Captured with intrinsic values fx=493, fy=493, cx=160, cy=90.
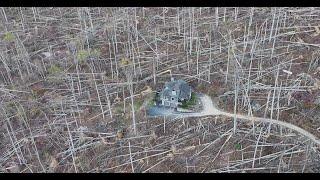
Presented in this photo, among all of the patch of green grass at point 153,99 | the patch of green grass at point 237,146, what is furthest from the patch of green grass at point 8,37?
the patch of green grass at point 237,146

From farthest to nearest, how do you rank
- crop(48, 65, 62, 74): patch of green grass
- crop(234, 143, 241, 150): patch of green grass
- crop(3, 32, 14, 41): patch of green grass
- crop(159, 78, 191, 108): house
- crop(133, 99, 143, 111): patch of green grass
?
A: 1. crop(3, 32, 14, 41): patch of green grass
2. crop(48, 65, 62, 74): patch of green grass
3. crop(133, 99, 143, 111): patch of green grass
4. crop(159, 78, 191, 108): house
5. crop(234, 143, 241, 150): patch of green grass

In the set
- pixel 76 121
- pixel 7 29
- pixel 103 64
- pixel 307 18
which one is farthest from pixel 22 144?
pixel 307 18

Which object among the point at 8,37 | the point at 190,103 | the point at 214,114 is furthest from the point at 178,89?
the point at 8,37

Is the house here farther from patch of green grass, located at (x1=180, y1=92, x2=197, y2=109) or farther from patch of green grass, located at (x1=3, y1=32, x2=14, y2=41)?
patch of green grass, located at (x1=3, y1=32, x2=14, y2=41)

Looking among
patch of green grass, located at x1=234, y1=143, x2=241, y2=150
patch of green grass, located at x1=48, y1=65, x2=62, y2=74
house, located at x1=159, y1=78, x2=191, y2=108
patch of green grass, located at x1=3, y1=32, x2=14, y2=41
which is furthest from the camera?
patch of green grass, located at x1=3, y1=32, x2=14, y2=41

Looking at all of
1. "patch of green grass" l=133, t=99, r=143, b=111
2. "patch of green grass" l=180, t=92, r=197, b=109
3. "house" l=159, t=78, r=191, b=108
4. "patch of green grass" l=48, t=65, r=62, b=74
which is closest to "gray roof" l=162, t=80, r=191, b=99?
"house" l=159, t=78, r=191, b=108

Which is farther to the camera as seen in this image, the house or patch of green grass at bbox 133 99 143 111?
patch of green grass at bbox 133 99 143 111

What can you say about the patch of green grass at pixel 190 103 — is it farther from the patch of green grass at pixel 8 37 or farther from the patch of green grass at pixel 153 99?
the patch of green grass at pixel 8 37
